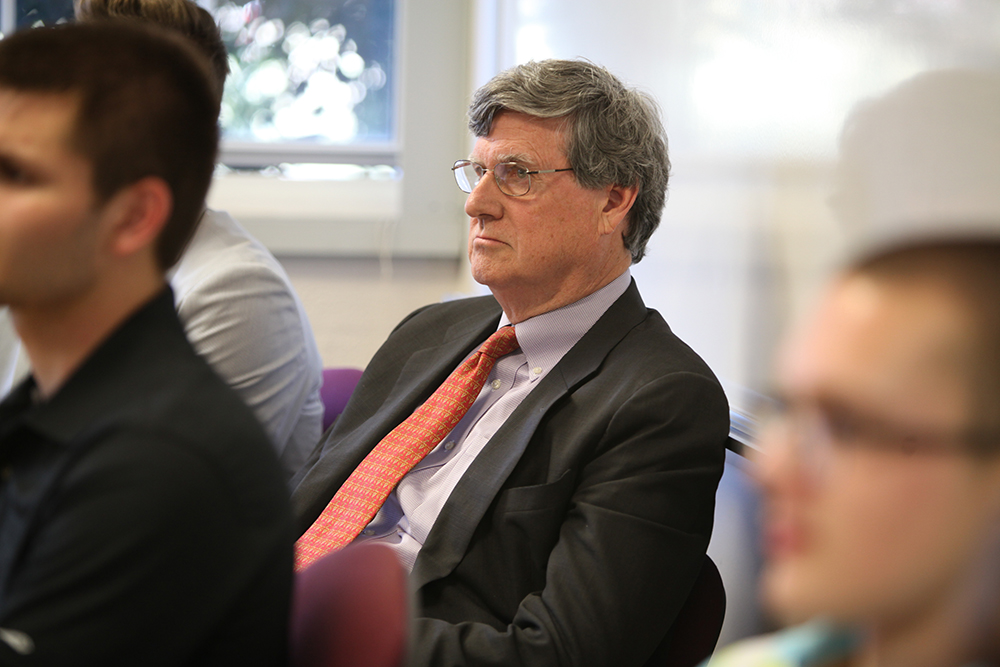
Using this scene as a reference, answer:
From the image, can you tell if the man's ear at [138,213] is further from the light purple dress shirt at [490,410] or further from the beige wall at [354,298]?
the beige wall at [354,298]

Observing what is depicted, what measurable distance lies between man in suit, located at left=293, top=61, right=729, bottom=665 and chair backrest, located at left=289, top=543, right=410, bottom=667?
13.5 inches

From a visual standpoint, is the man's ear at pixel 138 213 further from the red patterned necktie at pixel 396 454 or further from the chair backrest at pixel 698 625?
the chair backrest at pixel 698 625

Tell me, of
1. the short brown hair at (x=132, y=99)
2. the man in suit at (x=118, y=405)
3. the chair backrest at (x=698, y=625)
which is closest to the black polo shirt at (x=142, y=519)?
the man in suit at (x=118, y=405)

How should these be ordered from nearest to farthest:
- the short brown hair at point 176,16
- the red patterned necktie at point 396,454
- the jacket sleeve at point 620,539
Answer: the jacket sleeve at point 620,539, the red patterned necktie at point 396,454, the short brown hair at point 176,16

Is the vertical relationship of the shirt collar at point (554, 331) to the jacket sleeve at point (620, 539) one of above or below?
above

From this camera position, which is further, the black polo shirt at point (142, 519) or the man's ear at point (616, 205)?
the man's ear at point (616, 205)

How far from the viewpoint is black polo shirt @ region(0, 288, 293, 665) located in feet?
2.32

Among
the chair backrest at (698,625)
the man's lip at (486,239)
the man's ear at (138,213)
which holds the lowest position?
the chair backrest at (698,625)

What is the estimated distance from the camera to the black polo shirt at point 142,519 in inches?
27.8

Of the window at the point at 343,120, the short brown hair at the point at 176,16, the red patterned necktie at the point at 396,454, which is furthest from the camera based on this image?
the window at the point at 343,120

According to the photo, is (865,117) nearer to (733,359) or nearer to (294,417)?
(733,359)

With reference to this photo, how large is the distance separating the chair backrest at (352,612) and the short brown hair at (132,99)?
1.18 feet

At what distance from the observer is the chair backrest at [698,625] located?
1301 millimetres

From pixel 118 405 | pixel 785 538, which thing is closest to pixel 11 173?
pixel 118 405
